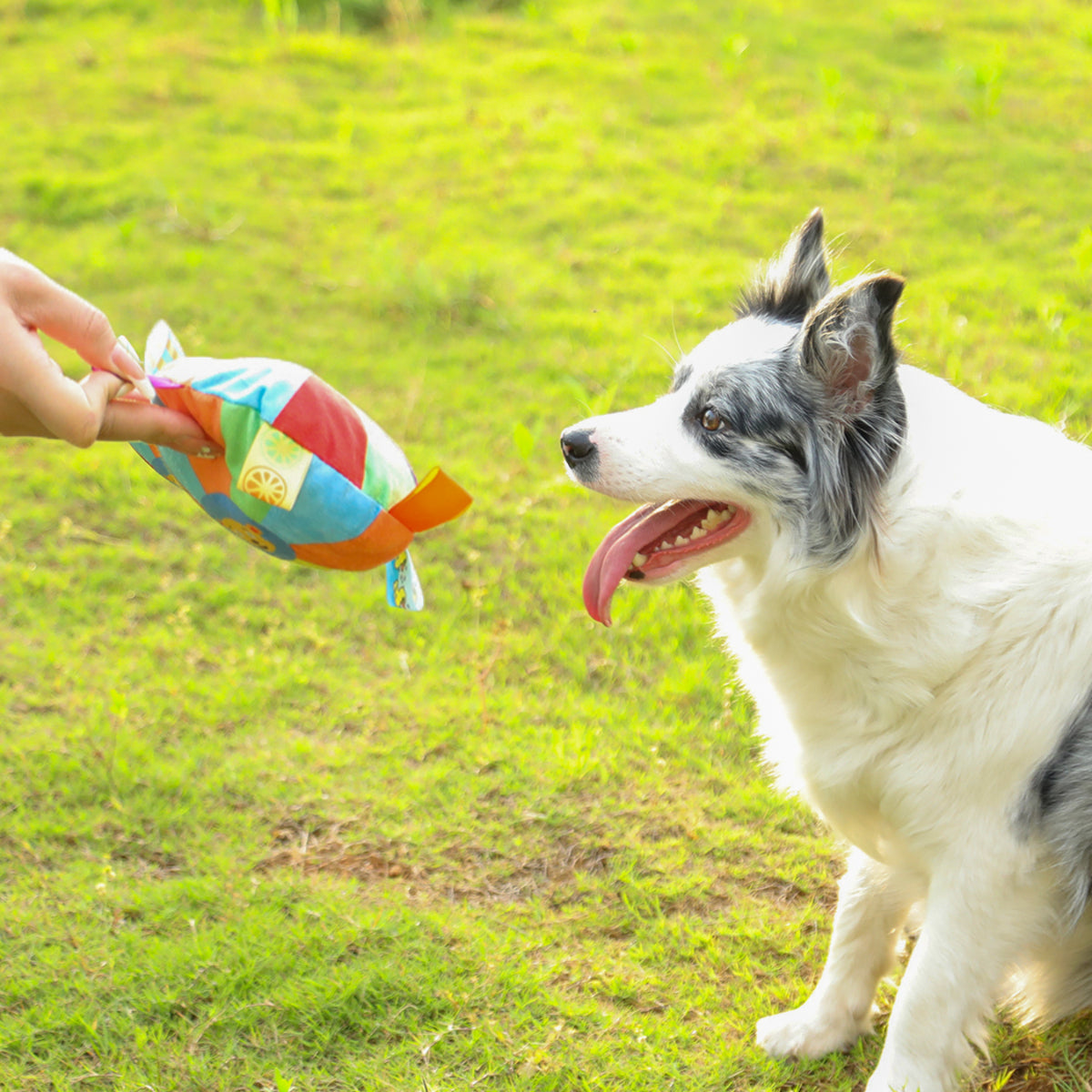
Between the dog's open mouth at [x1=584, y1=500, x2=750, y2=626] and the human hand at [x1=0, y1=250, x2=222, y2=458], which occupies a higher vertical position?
the human hand at [x1=0, y1=250, x2=222, y2=458]

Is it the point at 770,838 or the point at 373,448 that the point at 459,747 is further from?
the point at 373,448

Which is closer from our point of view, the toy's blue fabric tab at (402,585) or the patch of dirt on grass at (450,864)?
the toy's blue fabric tab at (402,585)

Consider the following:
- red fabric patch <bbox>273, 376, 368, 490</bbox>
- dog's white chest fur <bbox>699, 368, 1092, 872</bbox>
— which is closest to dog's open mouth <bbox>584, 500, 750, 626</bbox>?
dog's white chest fur <bbox>699, 368, 1092, 872</bbox>

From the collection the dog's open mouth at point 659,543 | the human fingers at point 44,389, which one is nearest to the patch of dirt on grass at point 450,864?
the dog's open mouth at point 659,543

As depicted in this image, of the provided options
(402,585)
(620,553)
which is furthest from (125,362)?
(620,553)

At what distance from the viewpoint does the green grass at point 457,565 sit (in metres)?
3.06

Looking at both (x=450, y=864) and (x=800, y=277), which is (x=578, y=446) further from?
(x=450, y=864)

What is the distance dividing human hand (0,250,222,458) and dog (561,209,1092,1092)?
1.02 m

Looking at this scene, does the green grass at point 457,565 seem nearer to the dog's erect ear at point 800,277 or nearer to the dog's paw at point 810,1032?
the dog's paw at point 810,1032

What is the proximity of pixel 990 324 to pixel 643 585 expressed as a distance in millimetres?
3927

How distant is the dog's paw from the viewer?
2.89 metres

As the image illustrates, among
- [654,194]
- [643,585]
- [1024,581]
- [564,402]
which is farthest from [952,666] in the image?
[654,194]

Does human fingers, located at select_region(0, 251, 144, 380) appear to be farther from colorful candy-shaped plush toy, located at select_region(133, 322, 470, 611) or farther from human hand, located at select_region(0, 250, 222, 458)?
colorful candy-shaped plush toy, located at select_region(133, 322, 470, 611)

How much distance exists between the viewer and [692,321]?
6387mm
